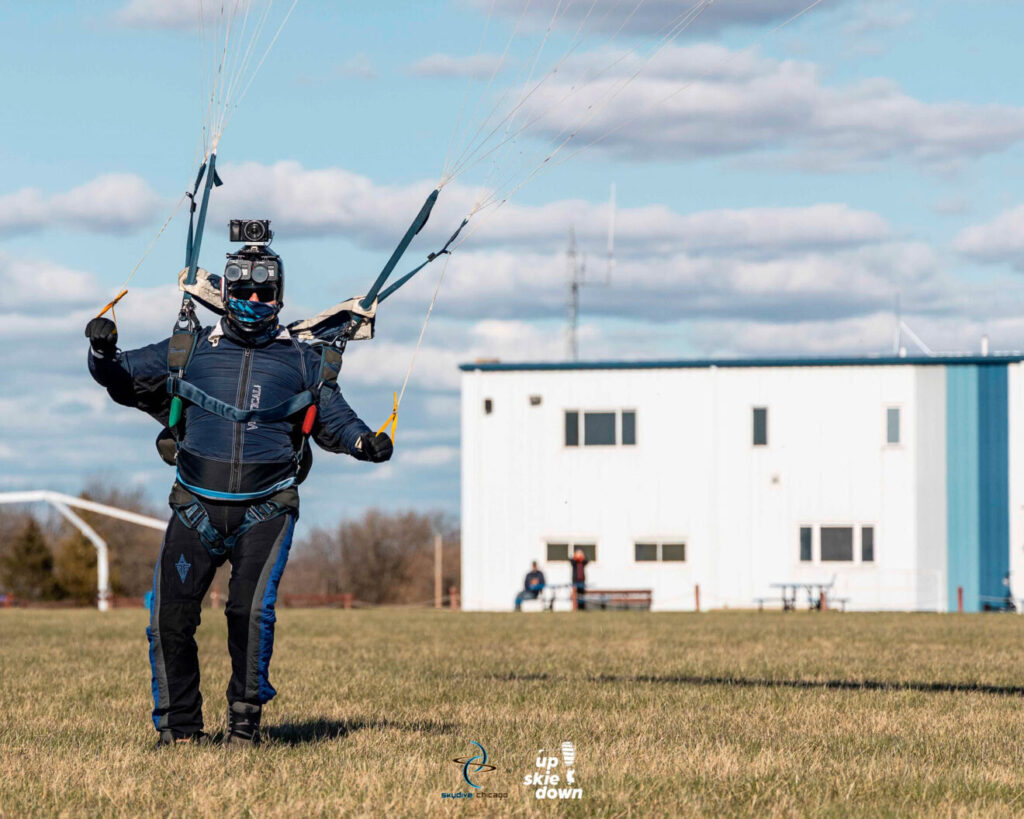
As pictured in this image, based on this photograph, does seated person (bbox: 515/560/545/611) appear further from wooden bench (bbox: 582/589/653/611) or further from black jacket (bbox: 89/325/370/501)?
black jacket (bbox: 89/325/370/501)

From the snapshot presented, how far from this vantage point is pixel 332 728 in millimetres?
9773

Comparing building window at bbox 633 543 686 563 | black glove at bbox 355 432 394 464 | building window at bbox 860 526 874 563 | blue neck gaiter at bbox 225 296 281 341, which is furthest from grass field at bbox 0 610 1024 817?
building window at bbox 633 543 686 563

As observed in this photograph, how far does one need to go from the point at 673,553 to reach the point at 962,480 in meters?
9.05

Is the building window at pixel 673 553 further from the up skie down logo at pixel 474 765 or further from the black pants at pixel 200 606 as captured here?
the up skie down logo at pixel 474 765

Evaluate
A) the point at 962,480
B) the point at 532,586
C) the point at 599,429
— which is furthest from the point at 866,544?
the point at 532,586

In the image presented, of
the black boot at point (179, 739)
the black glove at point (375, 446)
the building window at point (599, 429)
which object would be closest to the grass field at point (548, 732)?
the black boot at point (179, 739)

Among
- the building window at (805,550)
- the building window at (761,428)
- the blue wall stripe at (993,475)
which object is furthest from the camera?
the building window at (761,428)

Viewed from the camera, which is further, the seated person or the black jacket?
the seated person

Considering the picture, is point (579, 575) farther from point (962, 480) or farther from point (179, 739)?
point (179, 739)

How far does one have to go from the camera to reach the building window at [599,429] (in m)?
47.2

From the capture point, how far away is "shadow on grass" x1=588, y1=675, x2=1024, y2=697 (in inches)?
503

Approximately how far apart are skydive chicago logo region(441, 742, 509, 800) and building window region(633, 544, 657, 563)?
38.2 m

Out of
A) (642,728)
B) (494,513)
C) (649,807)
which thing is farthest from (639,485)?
(649,807)

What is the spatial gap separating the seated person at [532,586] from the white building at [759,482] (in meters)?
1.68
